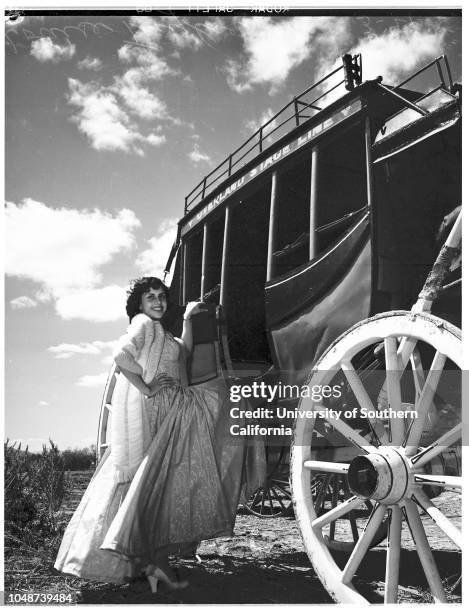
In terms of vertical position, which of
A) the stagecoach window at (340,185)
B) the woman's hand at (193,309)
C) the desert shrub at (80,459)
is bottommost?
the desert shrub at (80,459)

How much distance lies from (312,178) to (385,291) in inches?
26.5

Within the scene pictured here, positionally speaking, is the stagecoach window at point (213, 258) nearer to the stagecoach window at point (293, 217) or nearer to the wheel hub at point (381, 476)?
the stagecoach window at point (293, 217)

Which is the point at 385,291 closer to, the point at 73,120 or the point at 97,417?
the point at 97,417

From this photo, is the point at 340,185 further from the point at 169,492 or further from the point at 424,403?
the point at 169,492

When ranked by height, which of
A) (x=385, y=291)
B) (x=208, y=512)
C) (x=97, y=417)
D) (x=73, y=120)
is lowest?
(x=208, y=512)

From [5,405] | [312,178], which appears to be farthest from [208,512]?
[312,178]

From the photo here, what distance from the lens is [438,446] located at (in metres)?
1.92

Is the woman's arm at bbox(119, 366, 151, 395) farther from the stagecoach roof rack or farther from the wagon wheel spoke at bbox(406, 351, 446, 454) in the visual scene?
the wagon wheel spoke at bbox(406, 351, 446, 454)

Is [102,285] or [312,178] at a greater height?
[312,178]

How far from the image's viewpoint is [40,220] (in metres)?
2.58

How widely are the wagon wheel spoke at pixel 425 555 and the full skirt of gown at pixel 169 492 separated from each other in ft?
2.53

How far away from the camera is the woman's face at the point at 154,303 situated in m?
2.71

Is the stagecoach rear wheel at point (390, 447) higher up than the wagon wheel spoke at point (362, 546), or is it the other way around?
the stagecoach rear wheel at point (390, 447)

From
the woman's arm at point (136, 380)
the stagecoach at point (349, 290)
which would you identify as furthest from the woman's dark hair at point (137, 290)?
the woman's arm at point (136, 380)
